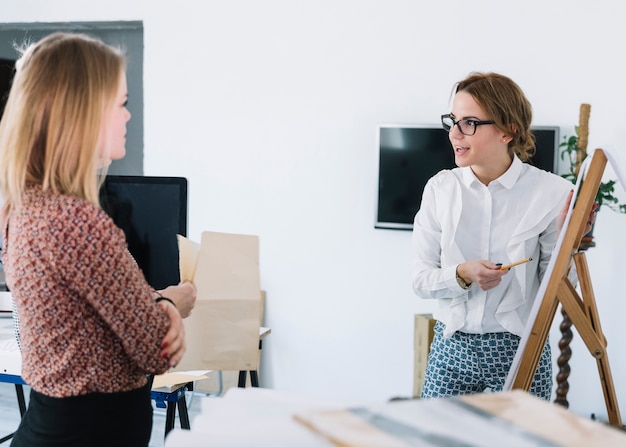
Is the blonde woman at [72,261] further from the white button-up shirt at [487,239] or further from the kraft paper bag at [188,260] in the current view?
the white button-up shirt at [487,239]

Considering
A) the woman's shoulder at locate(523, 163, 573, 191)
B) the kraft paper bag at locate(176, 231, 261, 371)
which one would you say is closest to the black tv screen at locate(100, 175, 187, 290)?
the kraft paper bag at locate(176, 231, 261, 371)

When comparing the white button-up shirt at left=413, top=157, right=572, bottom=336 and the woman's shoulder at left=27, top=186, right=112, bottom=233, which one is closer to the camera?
the woman's shoulder at left=27, top=186, right=112, bottom=233

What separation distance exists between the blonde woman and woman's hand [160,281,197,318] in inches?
6.7

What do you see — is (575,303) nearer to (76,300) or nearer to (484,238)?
(484,238)

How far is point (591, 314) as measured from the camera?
1504mm

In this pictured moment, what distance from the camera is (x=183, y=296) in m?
1.37

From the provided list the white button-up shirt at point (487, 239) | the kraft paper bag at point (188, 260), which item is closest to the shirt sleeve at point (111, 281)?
the kraft paper bag at point (188, 260)

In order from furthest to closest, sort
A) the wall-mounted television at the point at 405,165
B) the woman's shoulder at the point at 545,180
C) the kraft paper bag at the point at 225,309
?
1. the wall-mounted television at the point at 405,165
2. the woman's shoulder at the point at 545,180
3. the kraft paper bag at the point at 225,309

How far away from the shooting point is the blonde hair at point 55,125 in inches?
42.9

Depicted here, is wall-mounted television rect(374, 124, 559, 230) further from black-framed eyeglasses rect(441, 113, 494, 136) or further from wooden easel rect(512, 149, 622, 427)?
wooden easel rect(512, 149, 622, 427)

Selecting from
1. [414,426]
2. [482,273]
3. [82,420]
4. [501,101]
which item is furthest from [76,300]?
[501,101]

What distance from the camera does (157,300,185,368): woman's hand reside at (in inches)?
44.1

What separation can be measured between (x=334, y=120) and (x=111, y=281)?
9.74 ft

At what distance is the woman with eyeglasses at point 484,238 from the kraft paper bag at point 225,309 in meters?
0.52
